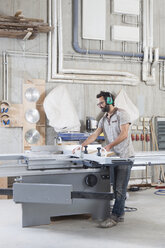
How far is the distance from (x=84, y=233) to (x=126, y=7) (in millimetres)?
4844

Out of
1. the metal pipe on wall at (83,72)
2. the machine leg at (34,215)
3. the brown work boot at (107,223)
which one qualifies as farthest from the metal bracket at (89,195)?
the metal pipe on wall at (83,72)

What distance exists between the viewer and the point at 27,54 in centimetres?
654

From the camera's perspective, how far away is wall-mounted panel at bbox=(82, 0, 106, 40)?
6.91m

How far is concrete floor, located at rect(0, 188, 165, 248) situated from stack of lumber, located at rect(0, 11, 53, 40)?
2.90 metres

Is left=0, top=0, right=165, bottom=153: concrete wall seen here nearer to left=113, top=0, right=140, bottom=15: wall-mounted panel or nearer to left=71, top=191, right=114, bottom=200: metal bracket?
left=113, top=0, right=140, bottom=15: wall-mounted panel

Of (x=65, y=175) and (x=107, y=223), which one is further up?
A: (x=65, y=175)

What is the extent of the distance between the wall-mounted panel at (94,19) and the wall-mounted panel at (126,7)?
244mm

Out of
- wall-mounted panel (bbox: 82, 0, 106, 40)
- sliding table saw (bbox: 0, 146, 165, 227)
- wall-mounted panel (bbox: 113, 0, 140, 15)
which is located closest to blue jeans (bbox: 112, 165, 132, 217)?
sliding table saw (bbox: 0, 146, 165, 227)

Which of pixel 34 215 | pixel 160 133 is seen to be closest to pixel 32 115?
pixel 160 133

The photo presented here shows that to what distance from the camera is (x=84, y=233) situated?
3.78 meters

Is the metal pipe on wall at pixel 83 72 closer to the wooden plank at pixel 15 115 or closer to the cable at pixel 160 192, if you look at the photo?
the wooden plank at pixel 15 115

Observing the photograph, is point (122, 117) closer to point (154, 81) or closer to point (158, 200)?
point (158, 200)

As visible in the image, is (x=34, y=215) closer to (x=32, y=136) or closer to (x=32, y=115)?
(x=32, y=136)

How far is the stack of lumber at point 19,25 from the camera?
19.2ft
